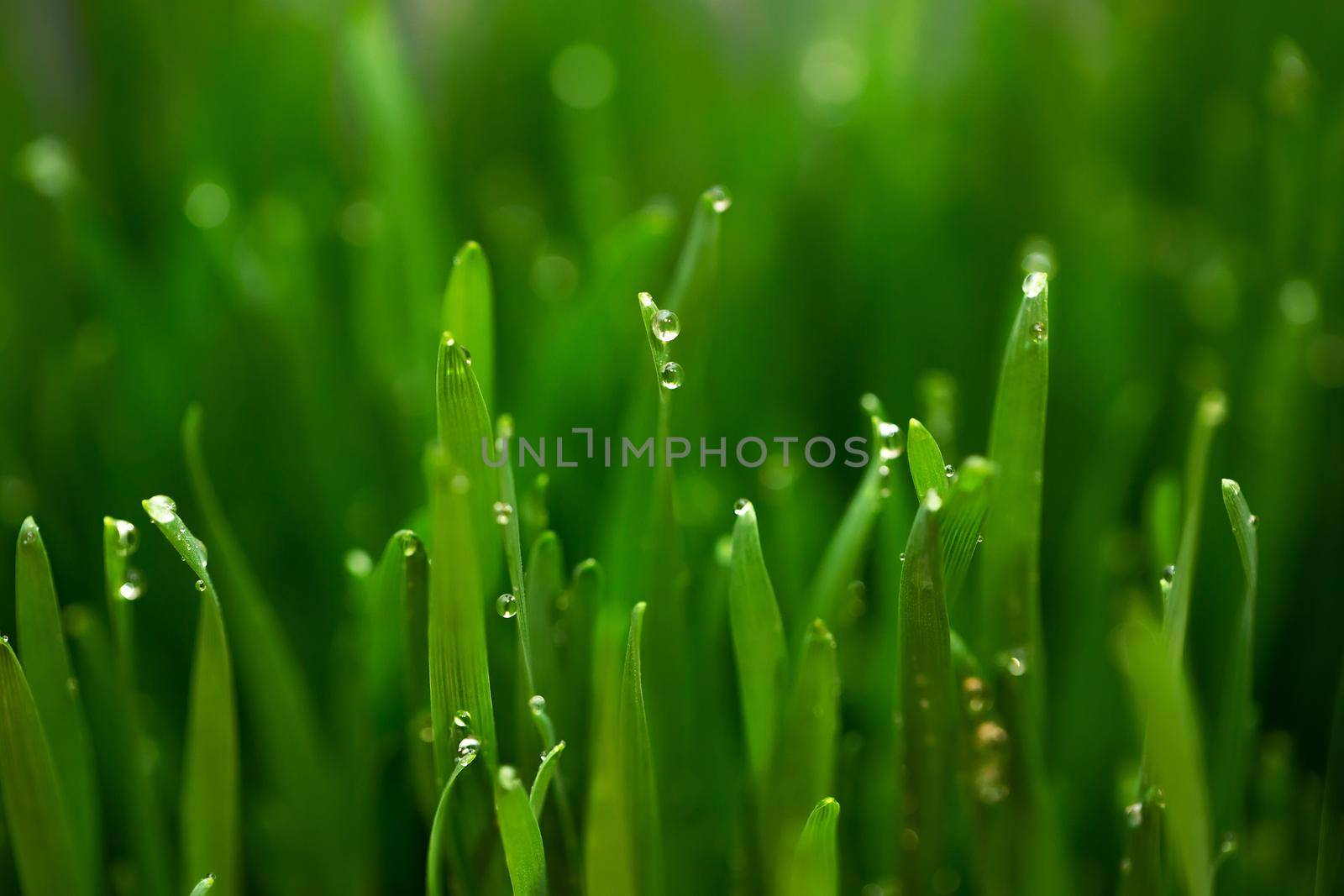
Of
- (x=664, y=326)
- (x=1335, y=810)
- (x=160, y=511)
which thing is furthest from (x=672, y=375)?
(x=1335, y=810)

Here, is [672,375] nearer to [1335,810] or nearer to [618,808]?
[618,808]

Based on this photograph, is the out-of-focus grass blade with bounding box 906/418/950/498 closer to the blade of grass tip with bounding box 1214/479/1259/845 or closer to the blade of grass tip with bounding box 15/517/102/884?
the blade of grass tip with bounding box 1214/479/1259/845

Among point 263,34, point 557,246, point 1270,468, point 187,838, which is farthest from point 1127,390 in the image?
point 263,34

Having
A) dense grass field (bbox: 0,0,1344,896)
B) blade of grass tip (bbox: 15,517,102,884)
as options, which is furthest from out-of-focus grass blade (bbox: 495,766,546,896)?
blade of grass tip (bbox: 15,517,102,884)

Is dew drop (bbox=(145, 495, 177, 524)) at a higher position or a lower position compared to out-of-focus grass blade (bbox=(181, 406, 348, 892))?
higher

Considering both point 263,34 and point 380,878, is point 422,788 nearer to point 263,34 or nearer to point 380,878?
point 380,878

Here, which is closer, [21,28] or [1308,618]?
[1308,618]

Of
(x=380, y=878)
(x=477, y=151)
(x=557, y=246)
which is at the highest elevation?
(x=477, y=151)
